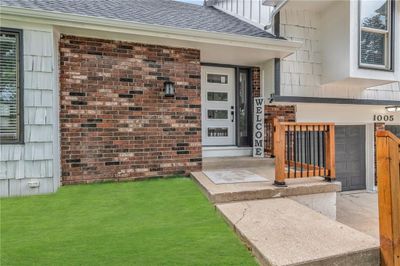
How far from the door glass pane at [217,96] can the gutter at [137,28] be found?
1.44 meters

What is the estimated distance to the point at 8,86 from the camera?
3.82 meters

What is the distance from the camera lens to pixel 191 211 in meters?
3.21

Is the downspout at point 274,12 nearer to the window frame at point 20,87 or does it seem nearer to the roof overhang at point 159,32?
the roof overhang at point 159,32

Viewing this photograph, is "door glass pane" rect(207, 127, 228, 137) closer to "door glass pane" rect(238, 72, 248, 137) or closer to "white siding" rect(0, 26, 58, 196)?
"door glass pane" rect(238, 72, 248, 137)

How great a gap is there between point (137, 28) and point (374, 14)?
5.37m

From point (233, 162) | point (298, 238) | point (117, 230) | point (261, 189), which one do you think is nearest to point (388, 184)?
point (298, 238)

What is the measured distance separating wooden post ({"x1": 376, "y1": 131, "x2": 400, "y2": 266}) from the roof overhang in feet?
10.5

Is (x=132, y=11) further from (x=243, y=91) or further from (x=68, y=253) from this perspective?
(x=68, y=253)

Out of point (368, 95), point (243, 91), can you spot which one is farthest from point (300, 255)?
point (368, 95)

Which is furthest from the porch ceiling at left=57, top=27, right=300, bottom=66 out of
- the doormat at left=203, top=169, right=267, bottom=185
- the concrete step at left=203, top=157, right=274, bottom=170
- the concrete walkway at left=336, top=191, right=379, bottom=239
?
the concrete walkway at left=336, top=191, right=379, bottom=239

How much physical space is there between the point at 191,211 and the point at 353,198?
18.1 feet

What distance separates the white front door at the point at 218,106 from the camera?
6.02 meters

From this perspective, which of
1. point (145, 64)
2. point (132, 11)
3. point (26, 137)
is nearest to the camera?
point (26, 137)

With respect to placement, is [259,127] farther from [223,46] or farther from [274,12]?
[274,12]
